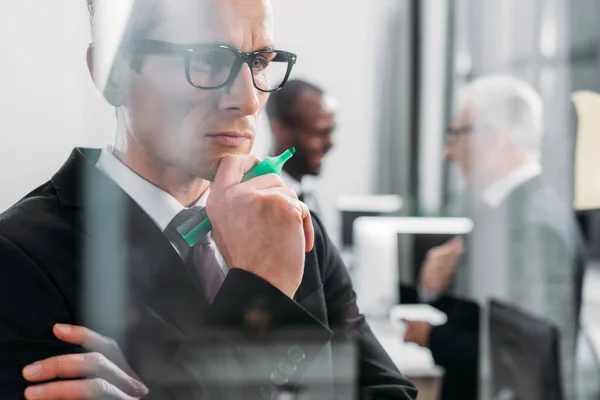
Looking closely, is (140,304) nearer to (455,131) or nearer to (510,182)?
(455,131)

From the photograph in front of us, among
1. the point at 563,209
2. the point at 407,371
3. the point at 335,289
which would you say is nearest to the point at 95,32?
the point at 335,289

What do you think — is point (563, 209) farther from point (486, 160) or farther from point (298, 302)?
point (298, 302)

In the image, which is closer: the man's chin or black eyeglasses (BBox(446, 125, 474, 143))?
the man's chin

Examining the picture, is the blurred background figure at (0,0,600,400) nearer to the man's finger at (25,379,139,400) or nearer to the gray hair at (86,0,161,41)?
the gray hair at (86,0,161,41)

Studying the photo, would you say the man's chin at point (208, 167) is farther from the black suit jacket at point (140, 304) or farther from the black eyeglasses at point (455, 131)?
the black eyeglasses at point (455, 131)

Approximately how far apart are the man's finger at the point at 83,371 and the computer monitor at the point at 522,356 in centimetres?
70

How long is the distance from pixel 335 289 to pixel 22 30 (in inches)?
17.4

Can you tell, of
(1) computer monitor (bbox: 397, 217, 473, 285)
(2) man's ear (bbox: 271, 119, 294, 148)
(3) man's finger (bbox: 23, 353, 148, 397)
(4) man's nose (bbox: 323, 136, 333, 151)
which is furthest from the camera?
(1) computer monitor (bbox: 397, 217, 473, 285)

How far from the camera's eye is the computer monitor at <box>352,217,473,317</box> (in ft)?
2.97

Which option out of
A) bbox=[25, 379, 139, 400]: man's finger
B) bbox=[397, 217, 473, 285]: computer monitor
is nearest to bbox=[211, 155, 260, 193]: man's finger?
bbox=[25, 379, 139, 400]: man's finger

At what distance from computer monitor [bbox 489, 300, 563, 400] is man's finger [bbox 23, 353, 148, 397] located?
0.70 metres

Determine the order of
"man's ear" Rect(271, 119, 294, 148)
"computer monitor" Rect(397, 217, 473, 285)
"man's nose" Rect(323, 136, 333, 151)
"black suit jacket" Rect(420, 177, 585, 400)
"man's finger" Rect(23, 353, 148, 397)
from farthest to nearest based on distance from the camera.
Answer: "black suit jacket" Rect(420, 177, 585, 400), "computer monitor" Rect(397, 217, 473, 285), "man's nose" Rect(323, 136, 333, 151), "man's ear" Rect(271, 119, 294, 148), "man's finger" Rect(23, 353, 148, 397)

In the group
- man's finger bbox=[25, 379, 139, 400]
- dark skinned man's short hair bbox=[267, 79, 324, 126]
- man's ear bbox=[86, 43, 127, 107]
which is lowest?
man's finger bbox=[25, 379, 139, 400]

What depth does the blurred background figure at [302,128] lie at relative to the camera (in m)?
0.80
